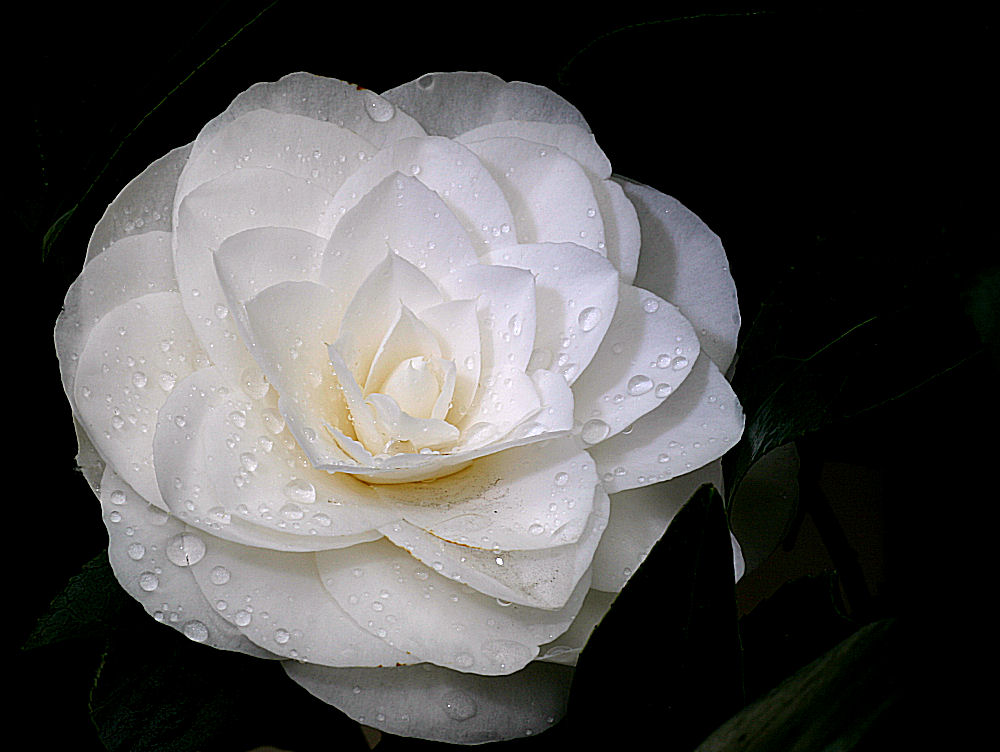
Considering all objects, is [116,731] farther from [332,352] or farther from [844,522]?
[844,522]

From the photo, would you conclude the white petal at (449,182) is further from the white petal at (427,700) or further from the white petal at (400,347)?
the white petal at (427,700)

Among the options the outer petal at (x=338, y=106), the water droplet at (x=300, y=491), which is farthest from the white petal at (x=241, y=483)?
the outer petal at (x=338, y=106)

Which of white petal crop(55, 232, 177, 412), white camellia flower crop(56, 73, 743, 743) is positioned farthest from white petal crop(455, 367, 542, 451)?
white petal crop(55, 232, 177, 412)

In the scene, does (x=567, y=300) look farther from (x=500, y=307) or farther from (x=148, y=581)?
(x=148, y=581)

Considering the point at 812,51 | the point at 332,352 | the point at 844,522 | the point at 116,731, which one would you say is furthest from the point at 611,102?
the point at 844,522

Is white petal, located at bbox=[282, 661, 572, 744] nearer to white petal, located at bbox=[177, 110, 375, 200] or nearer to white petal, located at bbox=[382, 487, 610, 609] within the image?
white petal, located at bbox=[382, 487, 610, 609]
